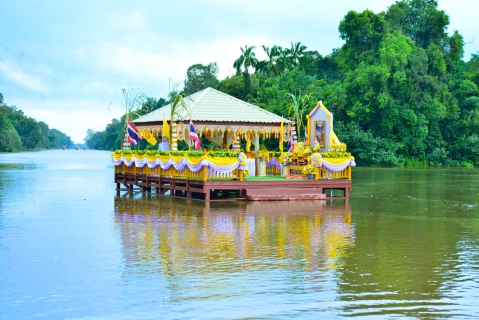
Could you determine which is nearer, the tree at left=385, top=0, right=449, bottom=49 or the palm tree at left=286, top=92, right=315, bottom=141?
the palm tree at left=286, top=92, right=315, bottom=141

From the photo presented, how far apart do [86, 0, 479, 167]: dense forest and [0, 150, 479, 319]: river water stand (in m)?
39.2

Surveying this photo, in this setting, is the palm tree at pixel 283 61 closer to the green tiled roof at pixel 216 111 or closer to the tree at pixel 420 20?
the tree at pixel 420 20

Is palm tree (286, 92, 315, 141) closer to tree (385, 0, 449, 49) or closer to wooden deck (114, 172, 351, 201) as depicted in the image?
wooden deck (114, 172, 351, 201)

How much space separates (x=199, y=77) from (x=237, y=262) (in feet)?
245

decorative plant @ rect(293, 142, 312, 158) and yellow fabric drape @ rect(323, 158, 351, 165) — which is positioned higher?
decorative plant @ rect(293, 142, 312, 158)

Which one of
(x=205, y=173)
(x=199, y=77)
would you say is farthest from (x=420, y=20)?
(x=205, y=173)

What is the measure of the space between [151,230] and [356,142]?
1848 inches

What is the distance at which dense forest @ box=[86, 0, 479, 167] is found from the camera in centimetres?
6178

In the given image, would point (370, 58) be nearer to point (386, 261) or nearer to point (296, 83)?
point (296, 83)

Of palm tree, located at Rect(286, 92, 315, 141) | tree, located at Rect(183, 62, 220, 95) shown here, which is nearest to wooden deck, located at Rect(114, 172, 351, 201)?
palm tree, located at Rect(286, 92, 315, 141)

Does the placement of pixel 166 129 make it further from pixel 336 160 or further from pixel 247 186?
pixel 336 160

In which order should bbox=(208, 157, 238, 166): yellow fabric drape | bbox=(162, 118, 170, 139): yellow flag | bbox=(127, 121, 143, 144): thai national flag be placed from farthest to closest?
bbox=(127, 121, 143, 144): thai national flag
bbox=(162, 118, 170, 139): yellow flag
bbox=(208, 157, 238, 166): yellow fabric drape

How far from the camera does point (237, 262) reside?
12961 millimetres

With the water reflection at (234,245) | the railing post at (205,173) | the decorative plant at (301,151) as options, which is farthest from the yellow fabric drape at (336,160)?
the railing post at (205,173)
